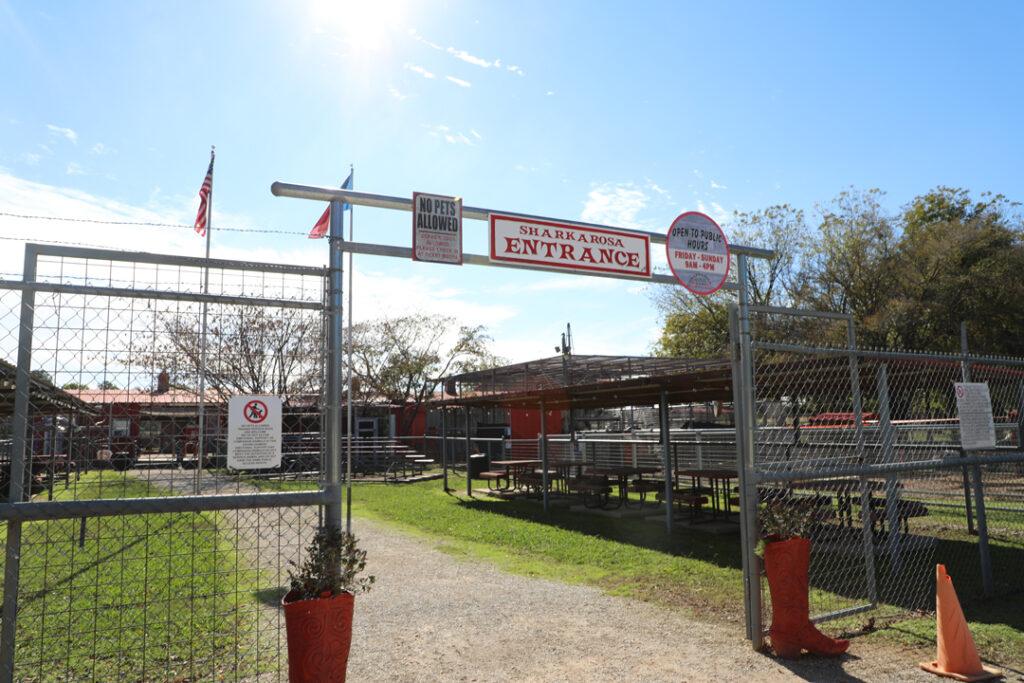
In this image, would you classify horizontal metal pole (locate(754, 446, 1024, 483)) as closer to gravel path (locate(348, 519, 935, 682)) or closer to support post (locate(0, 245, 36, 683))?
gravel path (locate(348, 519, 935, 682))

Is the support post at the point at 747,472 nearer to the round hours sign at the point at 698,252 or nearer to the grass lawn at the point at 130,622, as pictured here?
the round hours sign at the point at 698,252

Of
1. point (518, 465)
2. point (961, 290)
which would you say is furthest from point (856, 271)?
point (518, 465)

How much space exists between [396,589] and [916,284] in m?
25.8

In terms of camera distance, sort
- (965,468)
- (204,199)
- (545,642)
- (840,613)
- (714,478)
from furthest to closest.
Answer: (714,478) → (204,199) → (965,468) → (840,613) → (545,642)

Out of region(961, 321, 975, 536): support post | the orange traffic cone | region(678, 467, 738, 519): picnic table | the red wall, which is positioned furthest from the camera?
the red wall

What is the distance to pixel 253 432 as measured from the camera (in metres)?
3.68

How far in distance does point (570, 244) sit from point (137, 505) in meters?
3.40

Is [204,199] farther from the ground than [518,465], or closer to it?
farther from the ground

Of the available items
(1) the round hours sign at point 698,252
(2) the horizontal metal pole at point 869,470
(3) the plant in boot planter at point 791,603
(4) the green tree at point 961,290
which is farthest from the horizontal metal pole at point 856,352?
(4) the green tree at point 961,290

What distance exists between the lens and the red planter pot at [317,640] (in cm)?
362

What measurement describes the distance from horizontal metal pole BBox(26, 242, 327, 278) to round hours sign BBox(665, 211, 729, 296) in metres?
3.11

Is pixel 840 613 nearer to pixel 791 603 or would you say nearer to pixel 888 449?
pixel 791 603

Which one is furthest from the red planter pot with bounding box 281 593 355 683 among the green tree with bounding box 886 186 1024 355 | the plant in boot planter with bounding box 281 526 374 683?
the green tree with bounding box 886 186 1024 355

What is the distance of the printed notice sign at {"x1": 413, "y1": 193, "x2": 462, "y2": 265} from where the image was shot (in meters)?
4.79
